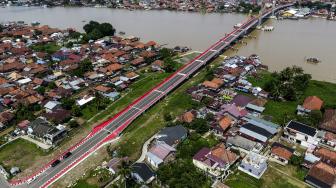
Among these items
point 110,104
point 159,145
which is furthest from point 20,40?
point 159,145

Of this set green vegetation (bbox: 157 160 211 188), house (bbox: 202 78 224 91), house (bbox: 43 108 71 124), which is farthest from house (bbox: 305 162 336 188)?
house (bbox: 43 108 71 124)

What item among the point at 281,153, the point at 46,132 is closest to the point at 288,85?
the point at 281,153

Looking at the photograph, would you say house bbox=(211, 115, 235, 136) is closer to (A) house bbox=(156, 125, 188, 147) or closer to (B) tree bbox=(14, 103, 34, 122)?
(A) house bbox=(156, 125, 188, 147)

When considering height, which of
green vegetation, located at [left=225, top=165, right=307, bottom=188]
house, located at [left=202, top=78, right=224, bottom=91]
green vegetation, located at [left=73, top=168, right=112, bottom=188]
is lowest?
green vegetation, located at [left=73, top=168, right=112, bottom=188]

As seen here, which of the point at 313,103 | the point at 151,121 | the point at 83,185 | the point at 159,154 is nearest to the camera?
the point at 83,185

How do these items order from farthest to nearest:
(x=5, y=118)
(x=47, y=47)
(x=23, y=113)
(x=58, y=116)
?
(x=47, y=47)
(x=23, y=113)
(x=5, y=118)
(x=58, y=116)

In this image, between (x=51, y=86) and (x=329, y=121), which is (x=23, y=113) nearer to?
(x=51, y=86)

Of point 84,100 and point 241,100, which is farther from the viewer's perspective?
point 84,100

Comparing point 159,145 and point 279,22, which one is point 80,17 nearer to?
point 279,22
